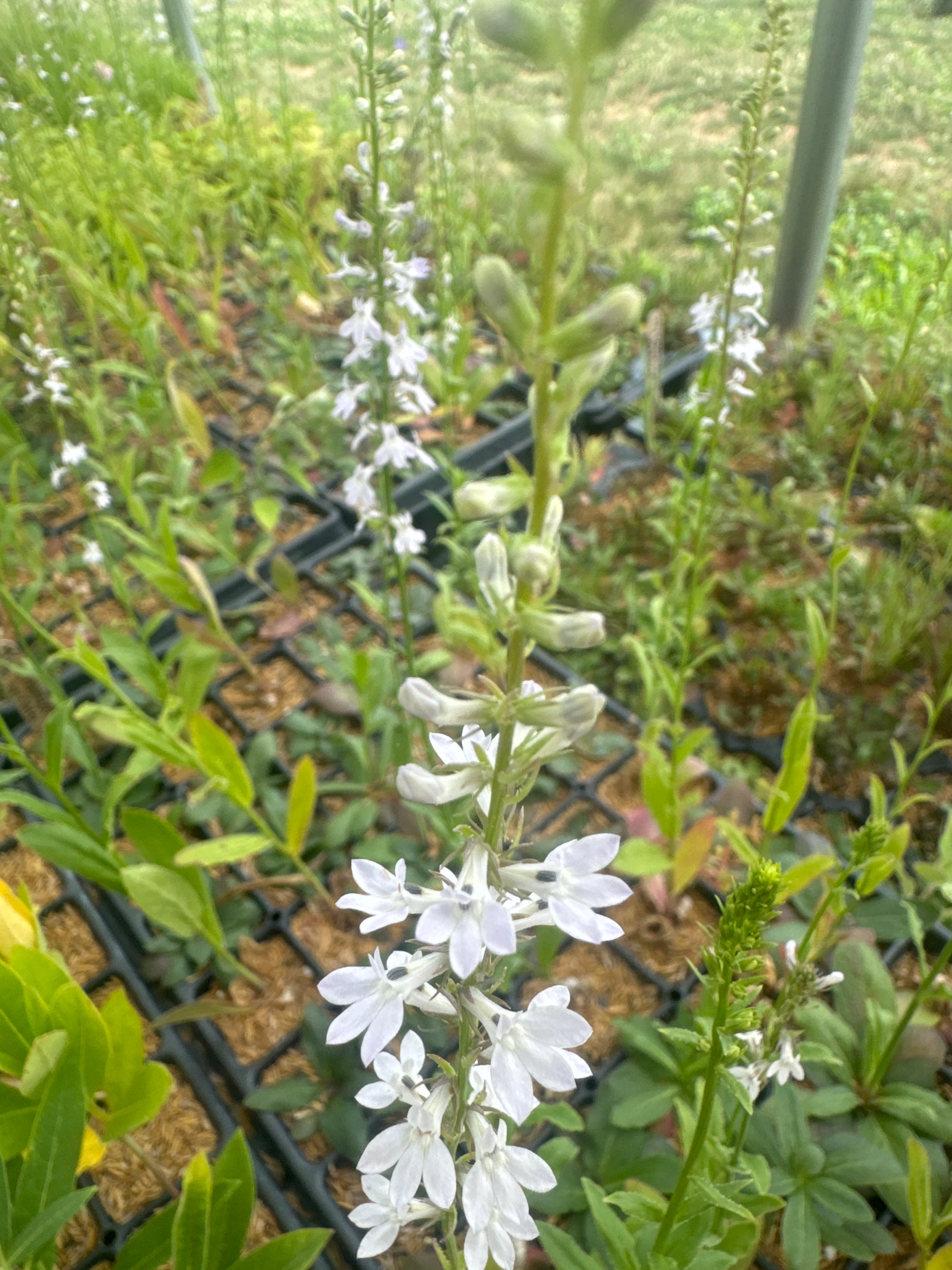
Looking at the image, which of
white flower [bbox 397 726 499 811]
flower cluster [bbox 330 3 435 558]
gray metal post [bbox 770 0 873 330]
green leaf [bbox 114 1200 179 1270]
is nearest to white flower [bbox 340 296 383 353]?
flower cluster [bbox 330 3 435 558]

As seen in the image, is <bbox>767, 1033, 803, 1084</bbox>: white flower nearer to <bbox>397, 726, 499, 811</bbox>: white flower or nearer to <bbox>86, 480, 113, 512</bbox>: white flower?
<bbox>397, 726, 499, 811</bbox>: white flower

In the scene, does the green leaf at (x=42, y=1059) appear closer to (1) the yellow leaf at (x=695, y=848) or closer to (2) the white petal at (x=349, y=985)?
(2) the white petal at (x=349, y=985)

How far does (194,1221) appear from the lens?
1150 millimetres

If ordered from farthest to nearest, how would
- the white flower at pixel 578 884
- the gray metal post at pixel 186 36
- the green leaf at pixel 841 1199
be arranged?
the gray metal post at pixel 186 36 → the green leaf at pixel 841 1199 → the white flower at pixel 578 884

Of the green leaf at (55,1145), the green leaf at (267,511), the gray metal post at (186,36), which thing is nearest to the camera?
the green leaf at (55,1145)

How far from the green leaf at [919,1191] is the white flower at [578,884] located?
969 mm

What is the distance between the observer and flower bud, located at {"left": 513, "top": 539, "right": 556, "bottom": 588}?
2.10ft

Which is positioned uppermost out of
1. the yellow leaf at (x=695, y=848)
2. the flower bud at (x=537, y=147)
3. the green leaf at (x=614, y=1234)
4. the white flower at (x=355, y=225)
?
the flower bud at (x=537, y=147)

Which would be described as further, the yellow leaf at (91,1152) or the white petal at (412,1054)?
the yellow leaf at (91,1152)

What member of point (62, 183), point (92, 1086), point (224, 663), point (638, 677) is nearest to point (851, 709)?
point (638, 677)

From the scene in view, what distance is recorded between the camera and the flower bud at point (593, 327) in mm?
610

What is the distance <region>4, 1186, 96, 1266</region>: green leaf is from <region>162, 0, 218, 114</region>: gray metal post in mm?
5109

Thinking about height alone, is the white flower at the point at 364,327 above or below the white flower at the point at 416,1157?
above

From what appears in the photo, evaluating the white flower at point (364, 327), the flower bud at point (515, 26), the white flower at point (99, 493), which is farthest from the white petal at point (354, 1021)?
the white flower at point (99, 493)
